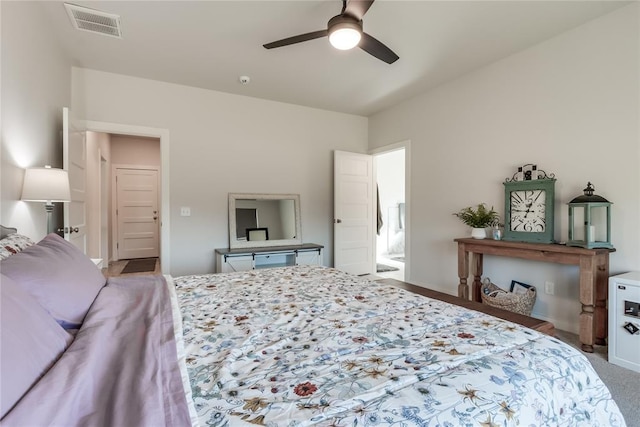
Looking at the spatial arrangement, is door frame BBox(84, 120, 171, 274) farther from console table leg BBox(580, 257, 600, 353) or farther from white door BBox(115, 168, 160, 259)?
console table leg BBox(580, 257, 600, 353)

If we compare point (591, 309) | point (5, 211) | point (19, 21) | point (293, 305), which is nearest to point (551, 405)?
point (293, 305)

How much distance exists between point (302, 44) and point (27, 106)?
6.99ft

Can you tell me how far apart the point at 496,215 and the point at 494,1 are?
6.18 ft

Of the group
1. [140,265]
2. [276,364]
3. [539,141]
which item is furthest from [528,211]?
[140,265]

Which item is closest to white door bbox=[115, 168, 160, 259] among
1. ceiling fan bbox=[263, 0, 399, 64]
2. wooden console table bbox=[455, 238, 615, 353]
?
ceiling fan bbox=[263, 0, 399, 64]

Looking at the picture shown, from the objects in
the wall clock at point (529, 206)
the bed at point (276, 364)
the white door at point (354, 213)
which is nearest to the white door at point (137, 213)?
the white door at point (354, 213)

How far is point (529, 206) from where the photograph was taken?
2.91 meters

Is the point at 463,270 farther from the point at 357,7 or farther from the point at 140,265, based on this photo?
the point at 140,265

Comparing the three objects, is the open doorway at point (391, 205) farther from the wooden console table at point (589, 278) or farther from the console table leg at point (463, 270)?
the wooden console table at point (589, 278)

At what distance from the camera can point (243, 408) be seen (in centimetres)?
74

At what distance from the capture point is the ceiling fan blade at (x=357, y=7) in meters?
1.91

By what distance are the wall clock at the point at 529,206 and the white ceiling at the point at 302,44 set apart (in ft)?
4.06

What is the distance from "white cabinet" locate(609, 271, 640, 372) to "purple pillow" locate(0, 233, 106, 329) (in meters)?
3.07

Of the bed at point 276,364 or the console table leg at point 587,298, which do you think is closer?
the bed at point 276,364
